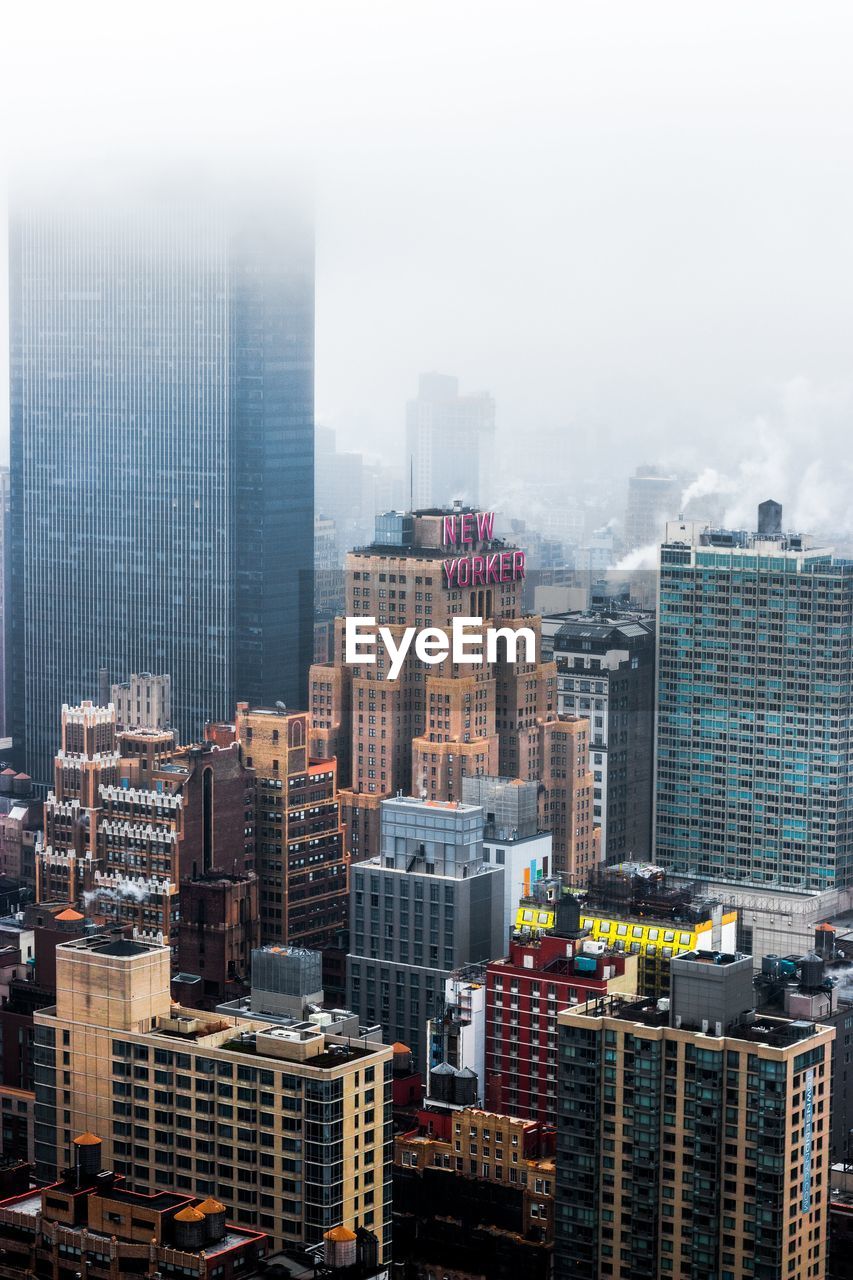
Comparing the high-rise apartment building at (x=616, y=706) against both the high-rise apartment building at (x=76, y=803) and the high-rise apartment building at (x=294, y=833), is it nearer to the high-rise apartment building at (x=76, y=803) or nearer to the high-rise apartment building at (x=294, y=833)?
the high-rise apartment building at (x=294, y=833)

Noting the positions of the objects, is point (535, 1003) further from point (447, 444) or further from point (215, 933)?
point (447, 444)

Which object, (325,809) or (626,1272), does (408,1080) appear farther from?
(325,809)

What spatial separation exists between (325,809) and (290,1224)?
1205 cm

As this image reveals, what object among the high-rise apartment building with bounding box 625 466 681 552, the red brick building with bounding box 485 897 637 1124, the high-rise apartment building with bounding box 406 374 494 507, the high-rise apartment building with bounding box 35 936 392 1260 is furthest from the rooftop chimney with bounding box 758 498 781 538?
the high-rise apartment building with bounding box 35 936 392 1260

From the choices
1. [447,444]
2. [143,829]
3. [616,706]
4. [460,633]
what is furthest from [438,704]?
[447,444]

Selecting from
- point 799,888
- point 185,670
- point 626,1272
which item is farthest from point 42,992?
point 185,670

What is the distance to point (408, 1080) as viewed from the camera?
22.2m

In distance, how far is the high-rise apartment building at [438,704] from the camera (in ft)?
97.7

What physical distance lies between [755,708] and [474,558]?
166 inches

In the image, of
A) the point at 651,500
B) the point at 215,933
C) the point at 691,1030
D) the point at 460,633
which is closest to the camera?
the point at 691,1030

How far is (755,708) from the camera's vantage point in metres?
32.1

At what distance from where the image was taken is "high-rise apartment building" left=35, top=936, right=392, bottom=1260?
17297mm

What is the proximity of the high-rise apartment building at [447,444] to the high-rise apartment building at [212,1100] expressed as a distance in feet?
55.0

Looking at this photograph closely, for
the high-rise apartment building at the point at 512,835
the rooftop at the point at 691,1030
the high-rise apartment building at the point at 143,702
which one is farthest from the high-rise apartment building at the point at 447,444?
the rooftop at the point at 691,1030
